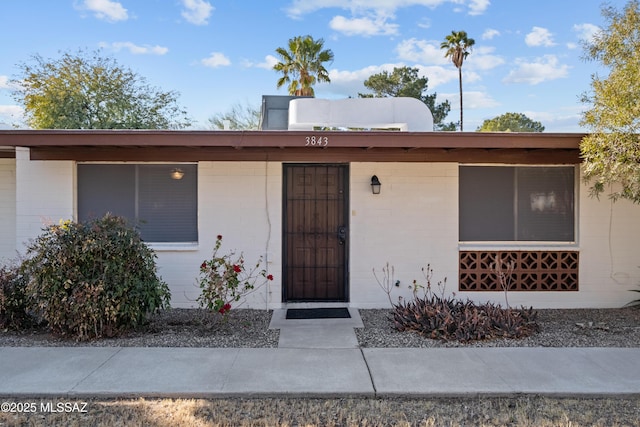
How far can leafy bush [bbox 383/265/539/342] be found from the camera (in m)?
5.55

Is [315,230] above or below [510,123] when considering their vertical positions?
below

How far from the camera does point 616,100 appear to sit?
17.9ft

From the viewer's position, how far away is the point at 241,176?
7.16m

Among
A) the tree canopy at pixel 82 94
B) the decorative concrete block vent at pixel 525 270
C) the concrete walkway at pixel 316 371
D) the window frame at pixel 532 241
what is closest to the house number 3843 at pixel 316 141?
the window frame at pixel 532 241

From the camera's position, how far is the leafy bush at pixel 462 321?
18.2 feet

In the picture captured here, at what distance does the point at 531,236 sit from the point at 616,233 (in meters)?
1.38

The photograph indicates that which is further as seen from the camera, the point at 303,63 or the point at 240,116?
the point at 240,116

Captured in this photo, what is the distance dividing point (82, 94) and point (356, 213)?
56.4ft

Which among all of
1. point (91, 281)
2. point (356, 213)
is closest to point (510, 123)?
point (356, 213)

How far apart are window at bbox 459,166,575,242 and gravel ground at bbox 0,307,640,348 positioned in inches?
→ 56.3

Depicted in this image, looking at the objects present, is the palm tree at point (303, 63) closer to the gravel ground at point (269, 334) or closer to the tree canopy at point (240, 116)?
the tree canopy at point (240, 116)

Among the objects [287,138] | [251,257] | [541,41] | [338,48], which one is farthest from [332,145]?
[338,48]

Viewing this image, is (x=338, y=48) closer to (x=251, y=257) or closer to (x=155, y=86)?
(x=155, y=86)

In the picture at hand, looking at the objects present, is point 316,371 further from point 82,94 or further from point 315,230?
point 82,94
